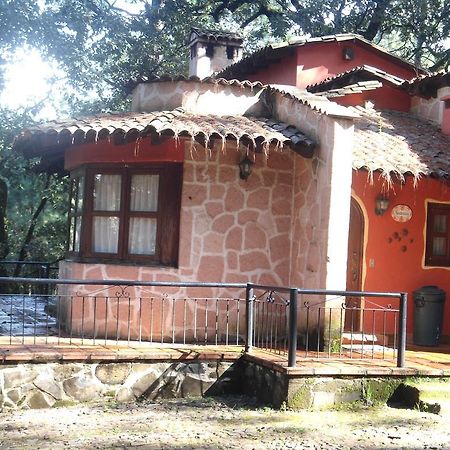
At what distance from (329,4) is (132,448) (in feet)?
60.9

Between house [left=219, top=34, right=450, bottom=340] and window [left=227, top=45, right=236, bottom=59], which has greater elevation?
window [left=227, top=45, right=236, bottom=59]

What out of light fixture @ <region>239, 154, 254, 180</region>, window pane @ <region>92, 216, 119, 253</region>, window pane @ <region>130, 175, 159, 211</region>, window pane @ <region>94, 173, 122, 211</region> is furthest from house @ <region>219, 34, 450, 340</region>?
window pane @ <region>92, 216, 119, 253</region>

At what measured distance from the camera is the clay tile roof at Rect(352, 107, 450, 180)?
9.62 m

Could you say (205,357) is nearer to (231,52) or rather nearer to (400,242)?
(400,242)

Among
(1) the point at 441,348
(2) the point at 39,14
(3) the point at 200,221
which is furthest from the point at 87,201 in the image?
(2) the point at 39,14

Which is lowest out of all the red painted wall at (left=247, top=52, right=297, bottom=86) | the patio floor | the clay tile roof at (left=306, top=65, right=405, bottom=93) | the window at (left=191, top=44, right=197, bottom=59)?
the patio floor

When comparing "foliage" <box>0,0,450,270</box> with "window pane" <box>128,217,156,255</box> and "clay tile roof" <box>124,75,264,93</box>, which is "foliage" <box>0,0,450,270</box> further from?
"window pane" <box>128,217,156,255</box>

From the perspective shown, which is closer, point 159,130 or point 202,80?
point 159,130

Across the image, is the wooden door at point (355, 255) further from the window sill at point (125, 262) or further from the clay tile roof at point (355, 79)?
the clay tile roof at point (355, 79)

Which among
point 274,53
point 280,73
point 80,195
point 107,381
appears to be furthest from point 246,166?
point 280,73

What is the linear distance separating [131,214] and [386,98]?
6.22 metres

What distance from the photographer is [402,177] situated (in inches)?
373

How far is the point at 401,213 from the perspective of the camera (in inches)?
423

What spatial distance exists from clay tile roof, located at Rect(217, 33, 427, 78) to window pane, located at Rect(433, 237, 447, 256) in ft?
18.2
